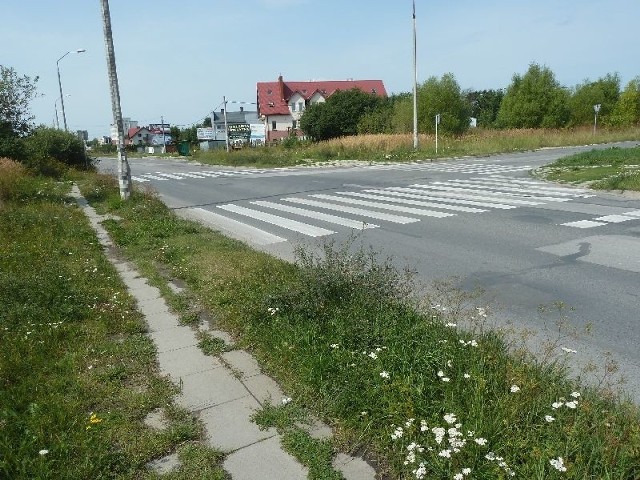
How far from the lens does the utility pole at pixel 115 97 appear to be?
14.5 m

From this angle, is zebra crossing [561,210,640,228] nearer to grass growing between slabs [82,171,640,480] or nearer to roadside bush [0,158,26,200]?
grass growing between slabs [82,171,640,480]

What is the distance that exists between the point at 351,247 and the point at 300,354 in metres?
5.23

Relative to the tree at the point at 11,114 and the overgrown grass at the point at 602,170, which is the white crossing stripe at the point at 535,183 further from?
the tree at the point at 11,114

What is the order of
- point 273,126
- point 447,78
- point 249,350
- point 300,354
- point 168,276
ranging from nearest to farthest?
point 300,354
point 249,350
point 168,276
point 447,78
point 273,126

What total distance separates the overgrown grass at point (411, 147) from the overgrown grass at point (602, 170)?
41.3ft

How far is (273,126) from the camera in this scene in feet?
294

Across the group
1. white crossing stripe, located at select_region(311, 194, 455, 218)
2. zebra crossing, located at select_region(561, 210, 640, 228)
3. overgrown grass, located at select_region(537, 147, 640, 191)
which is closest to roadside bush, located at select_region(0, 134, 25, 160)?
white crossing stripe, located at select_region(311, 194, 455, 218)

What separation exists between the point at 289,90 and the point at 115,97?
80.6m

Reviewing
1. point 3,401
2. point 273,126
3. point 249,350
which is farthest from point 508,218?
point 273,126

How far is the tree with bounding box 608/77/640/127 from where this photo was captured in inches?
2227

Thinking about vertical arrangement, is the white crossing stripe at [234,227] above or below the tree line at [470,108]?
below

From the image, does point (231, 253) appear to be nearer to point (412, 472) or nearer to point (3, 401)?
point (3, 401)

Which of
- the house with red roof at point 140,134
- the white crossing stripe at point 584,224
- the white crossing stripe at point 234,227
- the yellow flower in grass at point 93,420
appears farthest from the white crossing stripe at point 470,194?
the house with red roof at point 140,134

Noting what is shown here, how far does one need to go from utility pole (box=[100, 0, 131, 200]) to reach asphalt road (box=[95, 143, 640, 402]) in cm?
187
